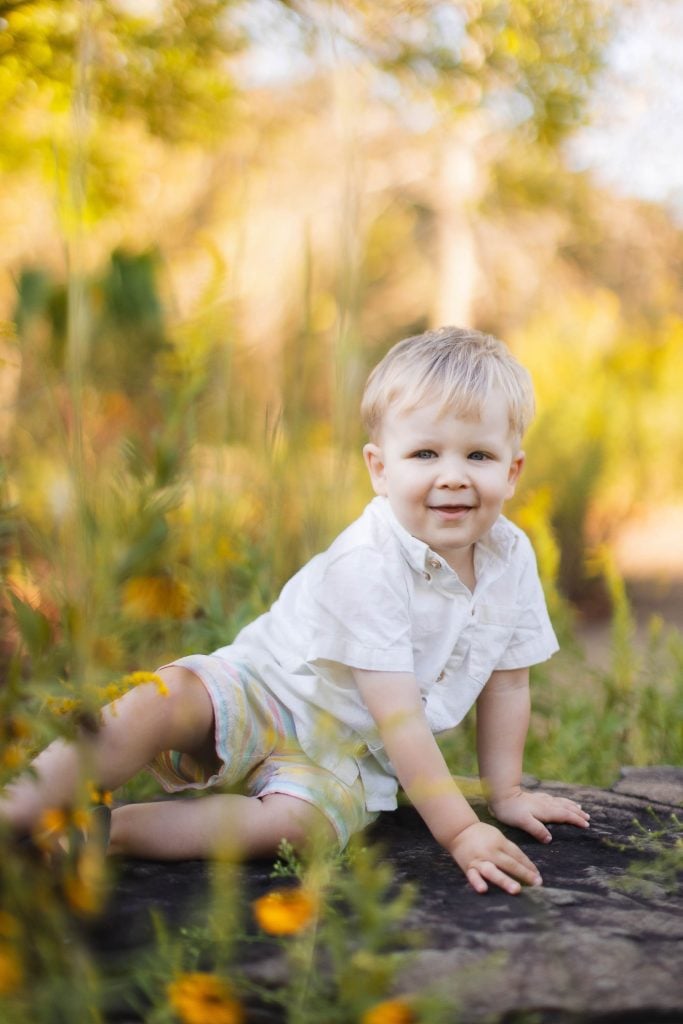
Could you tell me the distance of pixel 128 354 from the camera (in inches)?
124


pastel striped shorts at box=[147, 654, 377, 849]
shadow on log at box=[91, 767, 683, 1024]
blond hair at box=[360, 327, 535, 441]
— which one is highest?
blond hair at box=[360, 327, 535, 441]

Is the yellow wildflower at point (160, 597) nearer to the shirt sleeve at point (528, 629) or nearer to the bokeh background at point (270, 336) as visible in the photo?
the bokeh background at point (270, 336)

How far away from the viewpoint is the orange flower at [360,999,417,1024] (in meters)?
0.97

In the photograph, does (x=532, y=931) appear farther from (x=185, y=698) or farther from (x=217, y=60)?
(x=217, y=60)

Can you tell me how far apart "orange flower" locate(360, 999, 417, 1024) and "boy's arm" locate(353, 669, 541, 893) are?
0.41 metres

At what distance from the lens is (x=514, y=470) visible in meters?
1.75

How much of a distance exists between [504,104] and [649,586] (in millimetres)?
3334

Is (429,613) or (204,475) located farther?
(204,475)

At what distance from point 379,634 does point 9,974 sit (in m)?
0.73

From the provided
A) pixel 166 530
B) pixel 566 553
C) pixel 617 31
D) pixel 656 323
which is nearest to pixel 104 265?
pixel 566 553

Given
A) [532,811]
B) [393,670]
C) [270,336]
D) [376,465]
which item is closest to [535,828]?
[532,811]

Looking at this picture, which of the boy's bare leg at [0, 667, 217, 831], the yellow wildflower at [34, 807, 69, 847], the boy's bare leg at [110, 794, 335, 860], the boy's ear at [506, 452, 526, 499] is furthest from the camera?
the boy's ear at [506, 452, 526, 499]

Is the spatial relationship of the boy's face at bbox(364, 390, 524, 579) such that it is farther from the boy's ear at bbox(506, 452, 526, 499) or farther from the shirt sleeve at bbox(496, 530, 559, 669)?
the shirt sleeve at bbox(496, 530, 559, 669)

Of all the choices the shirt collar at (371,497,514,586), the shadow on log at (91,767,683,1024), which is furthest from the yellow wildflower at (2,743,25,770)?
the shirt collar at (371,497,514,586)
